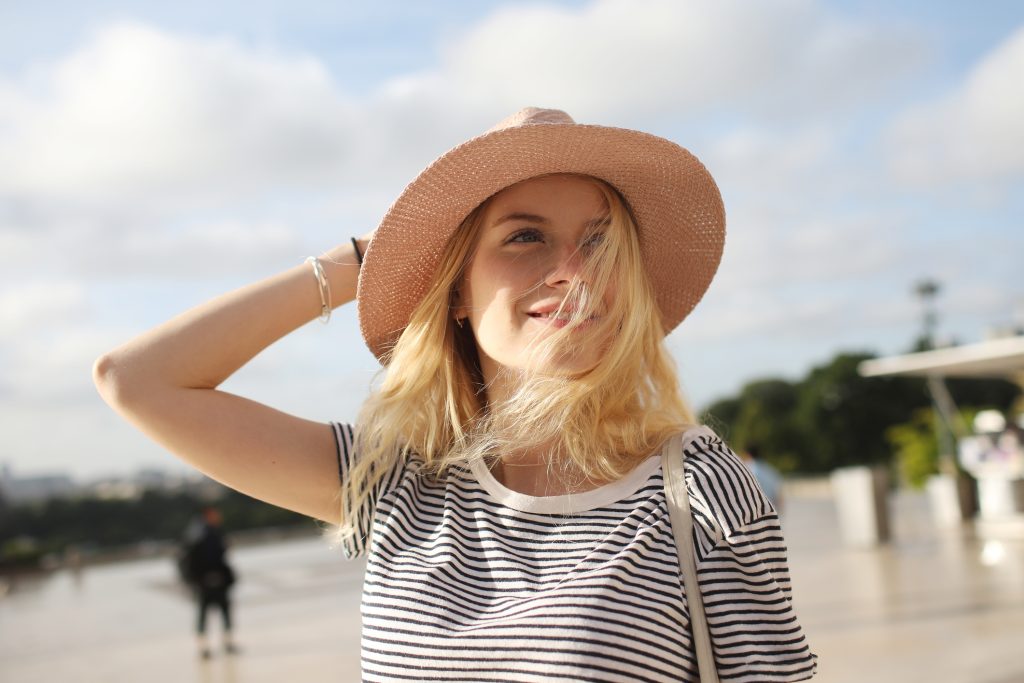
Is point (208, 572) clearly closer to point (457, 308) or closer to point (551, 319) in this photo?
point (457, 308)

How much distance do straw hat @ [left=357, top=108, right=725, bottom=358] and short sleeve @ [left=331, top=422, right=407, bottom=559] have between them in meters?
0.28

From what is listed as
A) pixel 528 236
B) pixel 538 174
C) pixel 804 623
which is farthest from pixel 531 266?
pixel 804 623

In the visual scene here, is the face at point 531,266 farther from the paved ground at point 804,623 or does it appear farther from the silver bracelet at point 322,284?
the paved ground at point 804,623

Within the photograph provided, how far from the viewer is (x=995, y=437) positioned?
509 inches

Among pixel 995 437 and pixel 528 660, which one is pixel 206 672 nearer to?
pixel 528 660

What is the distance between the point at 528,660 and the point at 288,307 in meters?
0.80

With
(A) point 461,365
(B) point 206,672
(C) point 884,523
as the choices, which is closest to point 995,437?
(C) point 884,523

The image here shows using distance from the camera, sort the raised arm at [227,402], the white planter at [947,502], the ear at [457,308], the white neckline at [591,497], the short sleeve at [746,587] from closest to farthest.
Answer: the short sleeve at [746,587]
the white neckline at [591,497]
the raised arm at [227,402]
the ear at [457,308]
the white planter at [947,502]

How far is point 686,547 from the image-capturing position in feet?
4.69

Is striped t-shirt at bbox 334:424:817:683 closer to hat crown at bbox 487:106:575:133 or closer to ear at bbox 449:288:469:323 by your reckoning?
ear at bbox 449:288:469:323

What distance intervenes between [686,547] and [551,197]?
69cm

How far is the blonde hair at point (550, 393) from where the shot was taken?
1.63 meters

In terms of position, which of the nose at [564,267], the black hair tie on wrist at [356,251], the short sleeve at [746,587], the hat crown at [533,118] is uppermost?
the hat crown at [533,118]

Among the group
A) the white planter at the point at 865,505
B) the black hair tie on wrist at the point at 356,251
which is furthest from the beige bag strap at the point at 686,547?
the white planter at the point at 865,505
